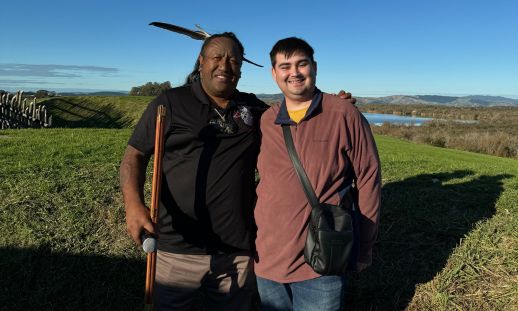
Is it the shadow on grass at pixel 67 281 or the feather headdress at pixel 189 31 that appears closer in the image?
the feather headdress at pixel 189 31

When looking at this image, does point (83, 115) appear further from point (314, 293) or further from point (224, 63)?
point (314, 293)

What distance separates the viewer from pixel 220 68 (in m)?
3.13

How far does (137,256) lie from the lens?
4.89 metres

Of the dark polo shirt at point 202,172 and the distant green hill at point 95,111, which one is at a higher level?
the dark polo shirt at point 202,172

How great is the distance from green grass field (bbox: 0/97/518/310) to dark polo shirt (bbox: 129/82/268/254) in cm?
182

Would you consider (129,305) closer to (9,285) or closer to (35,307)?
(35,307)

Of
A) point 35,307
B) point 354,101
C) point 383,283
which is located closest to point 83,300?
point 35,307

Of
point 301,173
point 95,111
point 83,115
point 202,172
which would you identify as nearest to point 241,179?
point 202,172

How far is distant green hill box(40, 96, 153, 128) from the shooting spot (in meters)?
35.4

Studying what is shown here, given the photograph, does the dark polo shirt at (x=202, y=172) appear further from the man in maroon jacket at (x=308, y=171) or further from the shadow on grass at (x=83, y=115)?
the shadow on grass at (x=83, y=115)

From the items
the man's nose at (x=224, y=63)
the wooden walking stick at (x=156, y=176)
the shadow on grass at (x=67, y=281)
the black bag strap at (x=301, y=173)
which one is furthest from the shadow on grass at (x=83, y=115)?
the black bag strap at (x=301, y=173)

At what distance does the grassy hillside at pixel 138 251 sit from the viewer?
424 cm

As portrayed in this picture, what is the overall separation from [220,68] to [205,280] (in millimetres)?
1567

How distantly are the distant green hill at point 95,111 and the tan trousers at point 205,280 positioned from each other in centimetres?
3127
